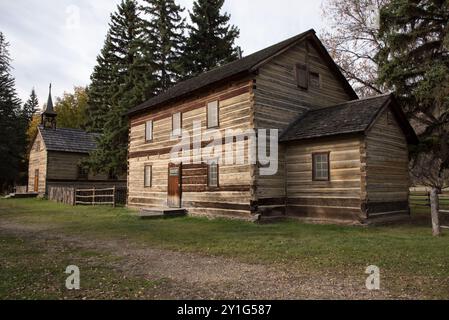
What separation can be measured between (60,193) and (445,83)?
27600 mm

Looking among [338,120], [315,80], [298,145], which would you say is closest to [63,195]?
[298,145]

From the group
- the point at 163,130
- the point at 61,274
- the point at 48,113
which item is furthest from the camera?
the point at 48,113

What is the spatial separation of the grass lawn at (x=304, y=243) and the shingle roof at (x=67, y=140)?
20501 mm

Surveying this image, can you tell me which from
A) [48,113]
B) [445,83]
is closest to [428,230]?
[445,83]

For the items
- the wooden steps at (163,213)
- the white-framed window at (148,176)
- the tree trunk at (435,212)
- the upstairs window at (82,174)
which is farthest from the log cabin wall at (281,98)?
the upstairs window at (82,174)

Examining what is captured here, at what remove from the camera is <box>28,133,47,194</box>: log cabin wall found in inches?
1373

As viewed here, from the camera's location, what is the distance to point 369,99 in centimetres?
1647

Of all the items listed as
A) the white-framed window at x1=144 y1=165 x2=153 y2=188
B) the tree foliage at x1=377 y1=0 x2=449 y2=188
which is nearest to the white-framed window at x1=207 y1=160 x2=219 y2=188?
the white-framed window at x1=144 y1=165 x2=153 y2=188

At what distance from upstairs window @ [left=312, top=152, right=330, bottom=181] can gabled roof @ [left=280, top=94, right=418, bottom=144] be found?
994mm

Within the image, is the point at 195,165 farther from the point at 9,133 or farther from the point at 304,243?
the point at 9,133

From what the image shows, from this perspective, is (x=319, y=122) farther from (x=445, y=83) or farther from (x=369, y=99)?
(x=445, y=83)

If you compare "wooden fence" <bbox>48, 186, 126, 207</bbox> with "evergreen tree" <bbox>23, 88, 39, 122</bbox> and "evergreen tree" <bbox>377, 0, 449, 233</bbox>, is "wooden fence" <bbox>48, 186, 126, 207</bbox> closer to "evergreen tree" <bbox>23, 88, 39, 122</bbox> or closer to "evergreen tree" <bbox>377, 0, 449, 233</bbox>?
"evergreen tree" <bbox>377, 0, 449, 233</bbox>

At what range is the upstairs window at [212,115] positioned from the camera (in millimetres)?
18172

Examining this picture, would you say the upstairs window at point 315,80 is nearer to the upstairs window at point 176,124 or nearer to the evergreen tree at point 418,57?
the evergreen tree at point 418,57
